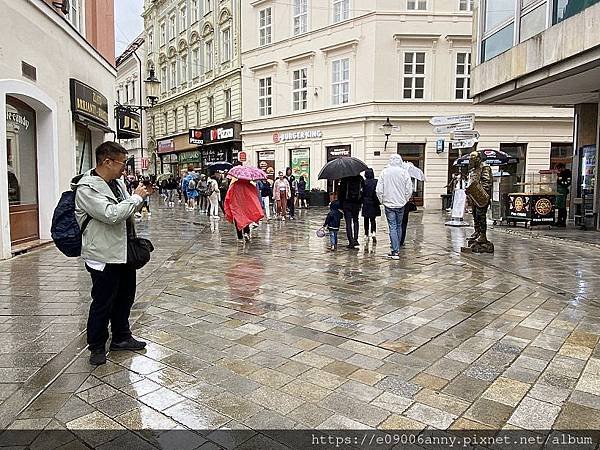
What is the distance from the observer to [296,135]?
27734mm

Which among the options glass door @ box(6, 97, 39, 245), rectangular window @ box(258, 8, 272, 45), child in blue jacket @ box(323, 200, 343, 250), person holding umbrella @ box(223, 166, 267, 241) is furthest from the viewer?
rectangular window @ box(258, 8, 272, 45)

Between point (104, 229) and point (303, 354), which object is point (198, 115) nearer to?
point (104, 229)

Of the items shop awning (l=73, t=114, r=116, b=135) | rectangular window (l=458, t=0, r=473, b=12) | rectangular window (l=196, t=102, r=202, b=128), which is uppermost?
rectangular window (l=458, t=0, r=473, b=12)


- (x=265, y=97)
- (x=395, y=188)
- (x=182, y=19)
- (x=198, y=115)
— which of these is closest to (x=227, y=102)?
(x=265, y=97)

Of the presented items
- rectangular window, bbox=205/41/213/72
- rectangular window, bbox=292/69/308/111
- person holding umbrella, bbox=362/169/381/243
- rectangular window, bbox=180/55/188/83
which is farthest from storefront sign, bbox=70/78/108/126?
rectangular window, bbox=180/55/188/83

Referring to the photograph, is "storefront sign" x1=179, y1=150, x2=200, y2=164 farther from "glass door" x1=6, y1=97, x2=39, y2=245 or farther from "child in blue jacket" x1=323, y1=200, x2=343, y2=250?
"child in blue jacket" x1=323, y1=200, x2=343, y2=250

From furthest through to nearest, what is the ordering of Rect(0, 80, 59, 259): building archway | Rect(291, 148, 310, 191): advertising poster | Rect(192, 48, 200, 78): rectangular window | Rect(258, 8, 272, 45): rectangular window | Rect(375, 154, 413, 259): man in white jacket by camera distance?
Rect(192, 48, 200, 78): rectangular window
Rect(258, 8, 272, 45): rectangular window
Rect(291, 148, 310, 191): advertising poster
Rect(375, 154, 413, 259): man in white jacket
Rect(0, 80, 59, 259): building archway

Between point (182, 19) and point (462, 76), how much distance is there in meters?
24.4

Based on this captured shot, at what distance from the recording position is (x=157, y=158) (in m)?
45.8

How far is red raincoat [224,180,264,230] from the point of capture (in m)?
11.0

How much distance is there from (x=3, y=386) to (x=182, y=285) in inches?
132

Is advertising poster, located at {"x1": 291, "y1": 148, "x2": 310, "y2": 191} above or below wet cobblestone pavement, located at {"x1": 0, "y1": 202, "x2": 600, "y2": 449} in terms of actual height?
above

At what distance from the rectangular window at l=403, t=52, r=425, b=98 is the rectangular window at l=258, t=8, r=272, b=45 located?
8910 mm

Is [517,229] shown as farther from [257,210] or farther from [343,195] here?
A: [257,210]
